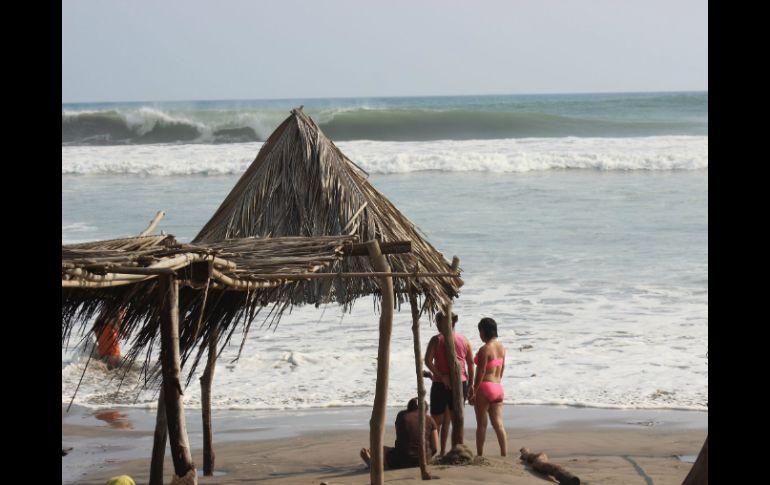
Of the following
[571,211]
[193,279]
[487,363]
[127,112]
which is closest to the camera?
[193,279]

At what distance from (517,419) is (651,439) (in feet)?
3.92

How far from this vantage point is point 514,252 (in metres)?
16.4

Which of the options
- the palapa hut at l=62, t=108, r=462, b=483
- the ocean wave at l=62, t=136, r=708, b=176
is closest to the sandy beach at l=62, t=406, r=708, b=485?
the palapa hut at l=62, t=108, r=462, b=483

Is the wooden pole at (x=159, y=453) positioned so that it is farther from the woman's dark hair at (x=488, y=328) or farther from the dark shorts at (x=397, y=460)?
the woman's dark hair at (x=488, y=328)

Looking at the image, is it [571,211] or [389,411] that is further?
[571,211]

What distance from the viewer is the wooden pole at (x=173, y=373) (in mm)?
3898

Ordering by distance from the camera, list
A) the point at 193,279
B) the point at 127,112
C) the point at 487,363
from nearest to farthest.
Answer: the point at 193,279 → the point at 487,363 → the point at 127,112

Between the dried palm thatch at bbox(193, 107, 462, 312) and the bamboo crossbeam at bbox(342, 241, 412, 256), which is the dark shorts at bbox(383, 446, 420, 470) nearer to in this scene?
the dried palm thatch at bbox(193, 107, 462, 312)

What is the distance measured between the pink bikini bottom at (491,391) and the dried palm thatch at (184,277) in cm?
233

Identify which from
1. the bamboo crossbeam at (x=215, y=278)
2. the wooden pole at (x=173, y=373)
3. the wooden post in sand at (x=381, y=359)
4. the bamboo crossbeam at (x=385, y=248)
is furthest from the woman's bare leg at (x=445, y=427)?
the wooden pole at (x=173, y=373)

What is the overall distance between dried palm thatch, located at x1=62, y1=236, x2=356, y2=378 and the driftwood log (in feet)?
7.05

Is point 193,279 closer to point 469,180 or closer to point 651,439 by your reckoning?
point 651,439

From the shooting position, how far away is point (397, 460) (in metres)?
6.68
